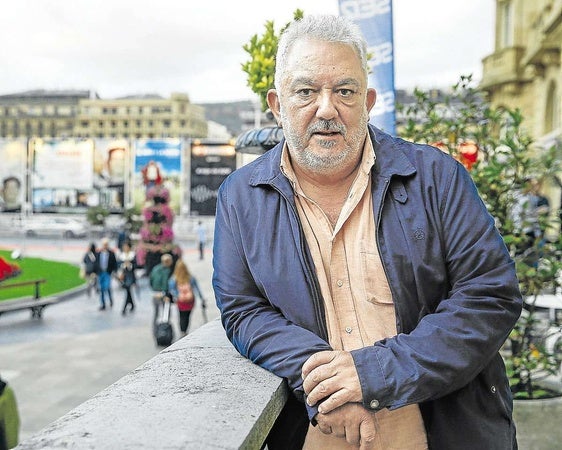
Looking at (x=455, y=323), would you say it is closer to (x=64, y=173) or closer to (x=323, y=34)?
(x=323, y=34)

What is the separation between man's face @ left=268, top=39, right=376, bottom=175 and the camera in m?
1.84

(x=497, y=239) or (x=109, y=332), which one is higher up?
(x=497, y=239)

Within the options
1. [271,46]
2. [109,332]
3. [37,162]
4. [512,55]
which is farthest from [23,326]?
[37,162]

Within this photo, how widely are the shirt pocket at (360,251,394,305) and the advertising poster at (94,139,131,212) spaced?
154ft

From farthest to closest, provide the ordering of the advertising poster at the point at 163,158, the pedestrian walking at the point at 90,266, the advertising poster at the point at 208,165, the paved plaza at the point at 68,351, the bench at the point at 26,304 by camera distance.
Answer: the advertising poster at the point at 163,158 < the advertising poster at the point at 208,165 < the pedestrian walking at the point at 90,266 < the bench at the point at 26,304 < the paved plaza at the point at 68,351

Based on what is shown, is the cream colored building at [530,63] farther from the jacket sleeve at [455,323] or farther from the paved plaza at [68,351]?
the jacket sleeve at [455,323]

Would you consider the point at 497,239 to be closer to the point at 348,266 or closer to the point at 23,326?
the point at 348,266

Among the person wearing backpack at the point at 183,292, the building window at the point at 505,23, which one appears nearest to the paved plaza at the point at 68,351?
the person wearing backpack at the point at 183,292

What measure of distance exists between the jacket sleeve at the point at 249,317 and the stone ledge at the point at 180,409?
0.04 metres

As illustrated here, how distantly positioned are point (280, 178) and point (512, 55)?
22549mm

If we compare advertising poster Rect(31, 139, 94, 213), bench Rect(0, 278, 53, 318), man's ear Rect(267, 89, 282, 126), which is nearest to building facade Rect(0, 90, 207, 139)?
advertising poster Rect(31, 139, 94, 213)

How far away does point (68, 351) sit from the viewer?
11.0 meters

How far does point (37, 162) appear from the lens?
4812 cm

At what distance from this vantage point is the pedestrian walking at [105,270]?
16016 millimetres
